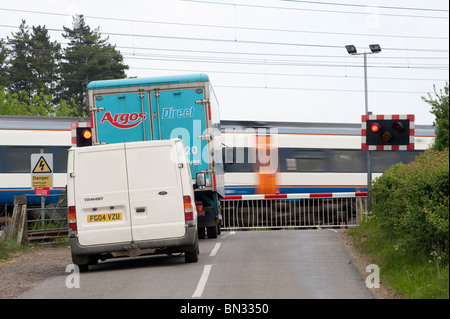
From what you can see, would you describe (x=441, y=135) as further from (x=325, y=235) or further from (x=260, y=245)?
(x=325, y=235)

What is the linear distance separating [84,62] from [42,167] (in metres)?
55.9

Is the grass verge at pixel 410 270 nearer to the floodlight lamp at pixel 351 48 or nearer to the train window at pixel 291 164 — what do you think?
the train window at pixel 291 164

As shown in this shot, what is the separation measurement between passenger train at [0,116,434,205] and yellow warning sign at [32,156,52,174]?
323 inches

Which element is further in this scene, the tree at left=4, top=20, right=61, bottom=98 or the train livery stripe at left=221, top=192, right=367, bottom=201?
the tree at left=4, top=20, right=61, bottom=98

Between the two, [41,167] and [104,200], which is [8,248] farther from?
[104,200]

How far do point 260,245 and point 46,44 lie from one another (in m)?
62.2

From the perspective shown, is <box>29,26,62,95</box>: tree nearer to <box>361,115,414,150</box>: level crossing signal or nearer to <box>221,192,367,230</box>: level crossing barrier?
<box>221,192,367,230</box>: level crossing barrier

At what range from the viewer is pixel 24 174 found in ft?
96.0

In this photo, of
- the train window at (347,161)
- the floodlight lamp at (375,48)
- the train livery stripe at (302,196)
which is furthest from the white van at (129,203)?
the floodlight lamp at (375,48)

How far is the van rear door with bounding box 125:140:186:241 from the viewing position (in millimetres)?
13852

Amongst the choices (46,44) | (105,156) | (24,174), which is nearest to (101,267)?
(105,156)

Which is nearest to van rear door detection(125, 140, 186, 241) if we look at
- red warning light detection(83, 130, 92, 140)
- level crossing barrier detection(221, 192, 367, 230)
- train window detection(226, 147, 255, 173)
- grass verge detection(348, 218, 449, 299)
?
grass verge detection(348, 218, 449, 299)

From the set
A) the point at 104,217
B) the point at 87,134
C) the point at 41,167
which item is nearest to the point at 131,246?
the point at 104,217

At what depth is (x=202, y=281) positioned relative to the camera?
1194 cm
